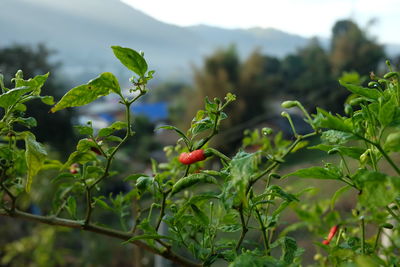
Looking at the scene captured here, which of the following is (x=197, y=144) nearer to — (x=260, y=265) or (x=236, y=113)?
(x=260, y=265)

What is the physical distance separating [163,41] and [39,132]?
10.7m

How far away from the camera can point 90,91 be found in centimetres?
24

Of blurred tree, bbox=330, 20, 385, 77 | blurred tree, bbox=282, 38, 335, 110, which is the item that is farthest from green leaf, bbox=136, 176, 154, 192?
blurred tree, bbox=330, 20, 385, 77

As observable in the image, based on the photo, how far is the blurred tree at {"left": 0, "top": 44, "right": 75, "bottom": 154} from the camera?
469 centimetres

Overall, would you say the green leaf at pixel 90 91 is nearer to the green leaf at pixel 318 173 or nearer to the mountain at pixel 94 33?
the green leaf at pixel 318 173

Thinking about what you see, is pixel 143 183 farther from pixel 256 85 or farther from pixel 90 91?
pixel 256 85

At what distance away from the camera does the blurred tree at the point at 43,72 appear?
4688 mm

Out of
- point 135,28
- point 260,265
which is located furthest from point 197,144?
point 135,28

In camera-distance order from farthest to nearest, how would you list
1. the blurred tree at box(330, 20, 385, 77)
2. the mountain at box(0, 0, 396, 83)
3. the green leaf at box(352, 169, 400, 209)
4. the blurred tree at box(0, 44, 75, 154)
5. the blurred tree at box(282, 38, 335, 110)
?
the mountain at box(0, 0, 396, 83)
the blurred tree at box(330, 20, 385, 77)
the blurred tree at box(282, 38, 335, 110)
the blurred tree at box(0, 44, 75, 154)
the green leaf at box(352, 169, 400, 209)

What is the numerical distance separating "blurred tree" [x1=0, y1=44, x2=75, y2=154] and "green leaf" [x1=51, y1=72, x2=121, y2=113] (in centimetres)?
462

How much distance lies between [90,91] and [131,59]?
35 mm

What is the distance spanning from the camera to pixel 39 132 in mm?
4586

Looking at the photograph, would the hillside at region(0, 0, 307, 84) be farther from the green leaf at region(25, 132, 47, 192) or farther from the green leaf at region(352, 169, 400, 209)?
the green leaf at region(352, 169, 400, 209)

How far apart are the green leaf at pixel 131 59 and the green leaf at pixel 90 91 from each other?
1 cm
